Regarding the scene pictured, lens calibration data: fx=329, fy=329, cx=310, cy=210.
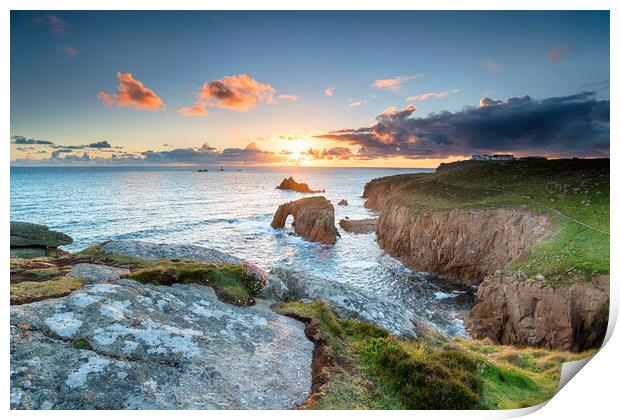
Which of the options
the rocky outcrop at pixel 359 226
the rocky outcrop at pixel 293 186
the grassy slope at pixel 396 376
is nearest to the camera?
the grassy slope at pixel 396 376

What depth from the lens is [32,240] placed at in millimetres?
14203

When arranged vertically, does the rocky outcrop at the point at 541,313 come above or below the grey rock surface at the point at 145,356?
below

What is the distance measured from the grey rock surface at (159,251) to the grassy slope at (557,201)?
15.7m

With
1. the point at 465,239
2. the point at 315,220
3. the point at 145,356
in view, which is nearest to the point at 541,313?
the point at 465,239

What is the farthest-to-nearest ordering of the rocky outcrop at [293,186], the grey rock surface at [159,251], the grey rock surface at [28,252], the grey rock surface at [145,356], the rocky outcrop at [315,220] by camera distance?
1. the rocky outcrop at [293,186]
2. the rocky outcrop at [315,220]
3. the grey rock surface at [28,252]
4. the grey rock surface at [159,251]
5. the grey rock surface at [145,356]

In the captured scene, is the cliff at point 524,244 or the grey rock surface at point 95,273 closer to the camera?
the grey rock surface at point 95,273

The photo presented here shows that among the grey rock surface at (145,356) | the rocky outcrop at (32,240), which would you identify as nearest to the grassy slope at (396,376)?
the grey rock surface at (145,356)

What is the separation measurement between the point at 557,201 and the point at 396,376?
19.2 metres

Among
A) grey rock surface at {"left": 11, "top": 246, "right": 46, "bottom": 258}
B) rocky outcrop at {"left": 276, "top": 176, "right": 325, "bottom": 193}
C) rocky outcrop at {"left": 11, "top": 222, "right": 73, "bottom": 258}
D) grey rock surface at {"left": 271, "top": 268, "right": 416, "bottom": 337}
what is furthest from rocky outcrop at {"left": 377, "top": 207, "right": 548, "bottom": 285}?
rocky outcrop at {"left": 276, "top": 176, "right": 325, "bottom": 193}

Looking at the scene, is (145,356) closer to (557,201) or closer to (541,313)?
(541,313)

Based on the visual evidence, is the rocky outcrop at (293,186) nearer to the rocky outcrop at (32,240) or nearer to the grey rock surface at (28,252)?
the rocky outcrop at (32,240)

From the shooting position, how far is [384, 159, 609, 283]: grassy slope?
1362 cm

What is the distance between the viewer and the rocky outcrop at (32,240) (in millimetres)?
13828

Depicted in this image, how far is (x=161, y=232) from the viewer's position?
48.2 metres
